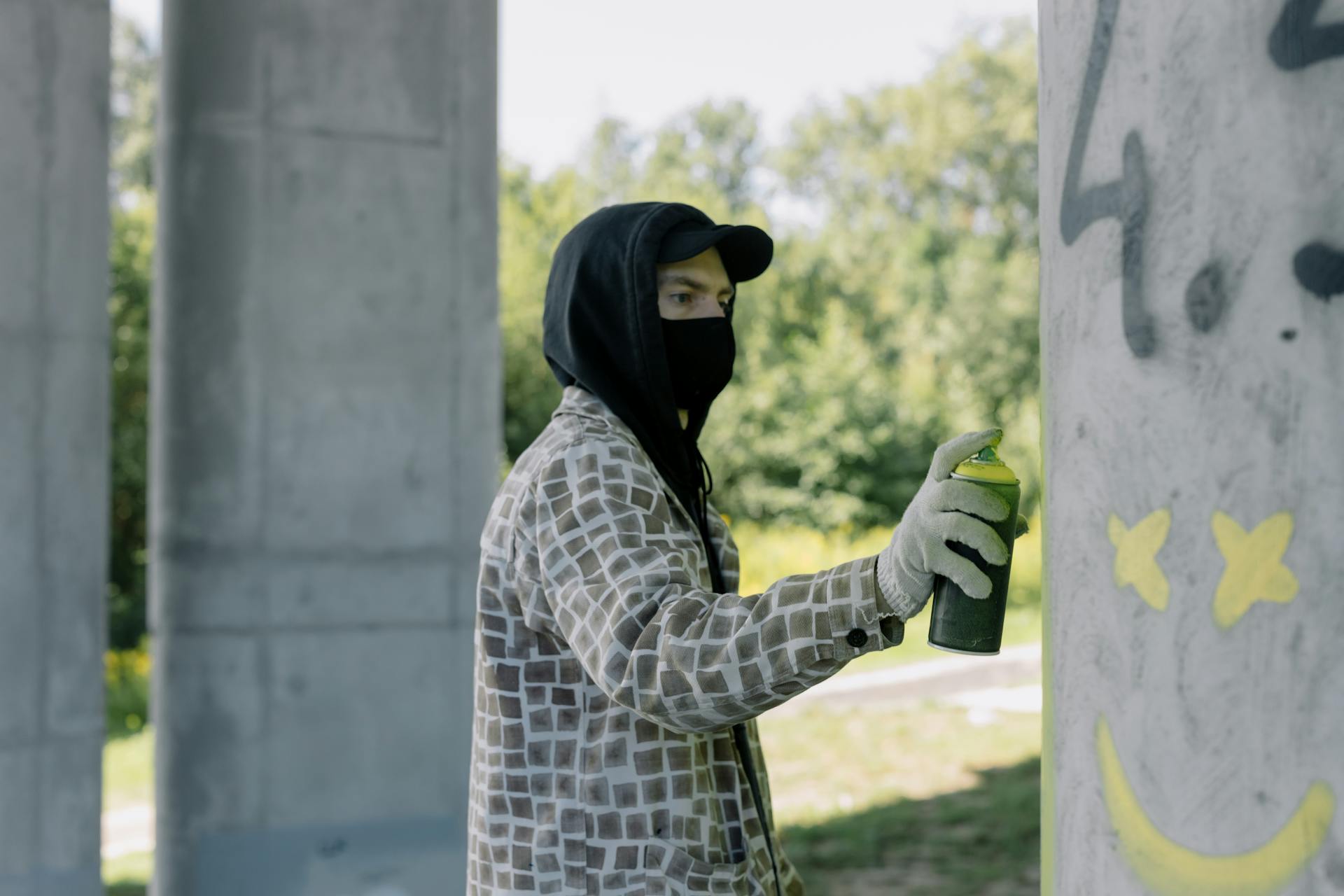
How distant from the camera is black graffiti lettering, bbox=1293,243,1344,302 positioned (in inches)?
56.2

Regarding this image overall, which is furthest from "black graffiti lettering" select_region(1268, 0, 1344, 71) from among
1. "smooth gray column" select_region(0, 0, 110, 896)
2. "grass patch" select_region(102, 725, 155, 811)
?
"grass patch" select_region(102, 725, 155, 811)

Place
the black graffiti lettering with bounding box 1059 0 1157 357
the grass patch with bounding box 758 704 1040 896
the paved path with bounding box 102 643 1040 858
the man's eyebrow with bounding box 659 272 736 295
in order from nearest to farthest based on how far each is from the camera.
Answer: the black graffiti lettering with bounding box 1059 0 1157 357 < the man's eyebrow with bounding box 659 272 736 295 < the grass patch with bounding box 758 704 1040 896 < the paved path with bounding box 102 643 1040 858

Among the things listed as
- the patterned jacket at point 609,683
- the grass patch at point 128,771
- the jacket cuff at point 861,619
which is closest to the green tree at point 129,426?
the grass patch at point 128,771

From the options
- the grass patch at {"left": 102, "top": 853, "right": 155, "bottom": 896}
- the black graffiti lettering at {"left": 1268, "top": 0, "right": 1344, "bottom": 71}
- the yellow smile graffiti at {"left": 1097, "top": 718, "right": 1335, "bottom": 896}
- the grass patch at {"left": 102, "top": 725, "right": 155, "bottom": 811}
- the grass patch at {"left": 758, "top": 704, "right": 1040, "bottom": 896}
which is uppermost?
the black graffiti lettering at {"left": 1268, "top": 0, "right": 1344, "bottom": 71}

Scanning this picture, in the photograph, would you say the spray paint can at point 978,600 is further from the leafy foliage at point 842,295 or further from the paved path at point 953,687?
the leafy foliage at point 842,295

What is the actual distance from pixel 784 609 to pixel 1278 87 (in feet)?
2.81

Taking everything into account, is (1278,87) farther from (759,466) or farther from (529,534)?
(759,466)

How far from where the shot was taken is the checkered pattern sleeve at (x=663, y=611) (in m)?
1.83

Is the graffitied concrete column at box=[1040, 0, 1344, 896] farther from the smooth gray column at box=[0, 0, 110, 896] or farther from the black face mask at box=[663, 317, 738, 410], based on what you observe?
the smooth gray column at box=[0, 0, 110, 896]

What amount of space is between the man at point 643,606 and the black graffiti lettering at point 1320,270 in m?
0.46

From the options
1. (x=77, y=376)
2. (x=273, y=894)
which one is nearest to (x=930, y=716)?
(x=273, y=894)

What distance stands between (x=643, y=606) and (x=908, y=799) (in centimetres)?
737

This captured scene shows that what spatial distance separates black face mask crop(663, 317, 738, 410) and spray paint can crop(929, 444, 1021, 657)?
2.58 feet

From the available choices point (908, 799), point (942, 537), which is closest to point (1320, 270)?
point (942, 537)
